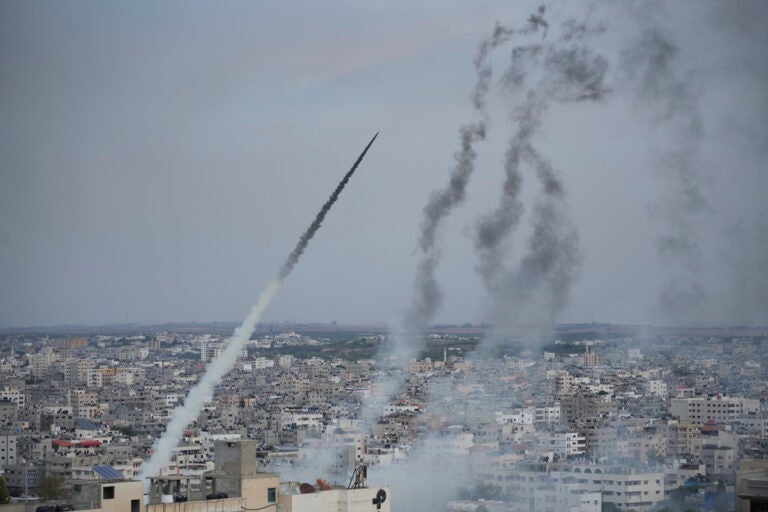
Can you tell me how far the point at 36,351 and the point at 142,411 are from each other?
16029mm

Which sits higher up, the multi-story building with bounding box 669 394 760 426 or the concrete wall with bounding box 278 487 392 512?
the concrete wall with bounding box 278 487 392 512

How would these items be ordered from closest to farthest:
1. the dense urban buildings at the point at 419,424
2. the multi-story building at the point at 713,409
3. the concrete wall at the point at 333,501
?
the concrete wall at the point at 333,501 → the dense urban buildings at the point at 419,424 → the multi-story building at the point at 713,409

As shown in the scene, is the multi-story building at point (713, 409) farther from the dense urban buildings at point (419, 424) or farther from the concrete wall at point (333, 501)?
the concrete wall at point (333, 501)

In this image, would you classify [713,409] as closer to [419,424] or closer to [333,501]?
[419,424]

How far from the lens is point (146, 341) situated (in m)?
98.1

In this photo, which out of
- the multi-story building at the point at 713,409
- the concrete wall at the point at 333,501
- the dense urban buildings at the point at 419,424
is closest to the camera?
the concrete wall at the point at 333,501

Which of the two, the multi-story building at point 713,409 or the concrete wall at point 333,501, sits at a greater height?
the concrete wall at point 333,501

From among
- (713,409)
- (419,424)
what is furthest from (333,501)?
(713,409)

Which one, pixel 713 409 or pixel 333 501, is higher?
pixel 333 501

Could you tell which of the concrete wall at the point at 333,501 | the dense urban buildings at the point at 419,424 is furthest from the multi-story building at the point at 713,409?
the concrete wall at the point at 333,501

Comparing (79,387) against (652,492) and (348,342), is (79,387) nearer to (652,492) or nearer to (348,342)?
(348,342)

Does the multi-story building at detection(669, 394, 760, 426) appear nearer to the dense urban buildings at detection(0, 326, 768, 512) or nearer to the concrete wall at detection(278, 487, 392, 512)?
the dense urban buildings at detection(0, 326, 768, 512)

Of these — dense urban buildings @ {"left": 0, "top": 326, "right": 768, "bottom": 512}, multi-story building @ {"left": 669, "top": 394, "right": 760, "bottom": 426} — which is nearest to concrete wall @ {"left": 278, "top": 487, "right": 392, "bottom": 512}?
dense urban buildings @ {"left": 0, "top": 326, "right": 768, "bottom": 512}

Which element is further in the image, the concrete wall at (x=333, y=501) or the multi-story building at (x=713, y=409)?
the multi-story building at (x=713, y=409)
